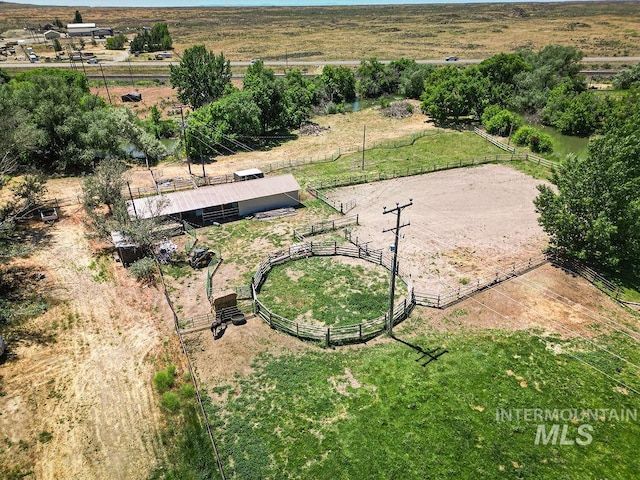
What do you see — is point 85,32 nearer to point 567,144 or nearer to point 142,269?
point 567,144

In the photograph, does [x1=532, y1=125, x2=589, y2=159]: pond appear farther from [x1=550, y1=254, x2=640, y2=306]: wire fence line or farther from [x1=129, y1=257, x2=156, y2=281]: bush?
[x1=129, y1=257, x2=156, y2=281]: bush

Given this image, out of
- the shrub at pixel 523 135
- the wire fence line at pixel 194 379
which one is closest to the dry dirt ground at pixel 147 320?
the wire fence line at pixel 194 379

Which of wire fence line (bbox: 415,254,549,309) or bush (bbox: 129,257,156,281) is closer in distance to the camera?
wire fence line (bbox: 415,254,549,309)

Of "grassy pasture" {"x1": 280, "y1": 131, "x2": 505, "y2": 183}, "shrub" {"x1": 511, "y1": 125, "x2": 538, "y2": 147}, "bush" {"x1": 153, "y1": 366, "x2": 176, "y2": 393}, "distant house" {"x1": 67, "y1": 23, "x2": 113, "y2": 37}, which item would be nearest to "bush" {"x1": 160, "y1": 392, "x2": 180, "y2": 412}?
"bush" {"x1": 153, "y1": 366, "x2": 176, "y2": 393}

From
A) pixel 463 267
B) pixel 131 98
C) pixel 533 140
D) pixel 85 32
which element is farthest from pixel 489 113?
pixel 85 32

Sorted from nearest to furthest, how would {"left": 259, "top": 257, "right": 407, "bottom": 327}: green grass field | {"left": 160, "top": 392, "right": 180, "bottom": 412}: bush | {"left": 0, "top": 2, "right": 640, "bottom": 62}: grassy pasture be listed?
1. {"left": 160, "top": 392, "right": 180, "bottom": 412}: bush
2. {"left": 259, "top": 257, "right": 407, "bottom": 327}: green grass field
3. {"left": 0, "top": 2, "right": 640, "bottom": 62}: grassy pasture

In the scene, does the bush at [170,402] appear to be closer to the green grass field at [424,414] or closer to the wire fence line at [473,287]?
the green grass field at [424,414]

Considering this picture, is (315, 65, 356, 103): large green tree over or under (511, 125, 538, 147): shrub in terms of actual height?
over
